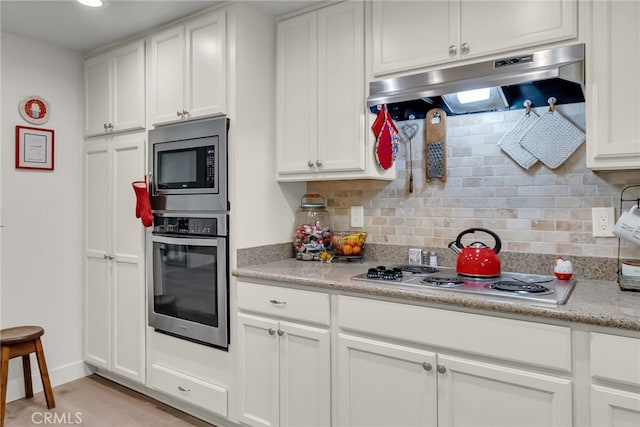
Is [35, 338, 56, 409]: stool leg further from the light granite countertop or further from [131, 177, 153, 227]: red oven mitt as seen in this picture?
the light granite countertop

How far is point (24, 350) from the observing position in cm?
254

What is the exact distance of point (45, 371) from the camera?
2.60 meters

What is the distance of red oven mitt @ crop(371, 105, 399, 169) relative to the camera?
221 cm

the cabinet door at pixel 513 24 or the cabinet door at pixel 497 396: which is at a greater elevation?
the cabinet door at pixel 513 24

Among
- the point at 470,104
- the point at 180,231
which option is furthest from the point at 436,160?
the point at 180,231

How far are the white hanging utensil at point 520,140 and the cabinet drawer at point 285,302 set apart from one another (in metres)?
1.12

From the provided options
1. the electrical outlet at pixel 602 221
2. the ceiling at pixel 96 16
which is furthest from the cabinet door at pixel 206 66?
the electrical outlet at pixel 602 221

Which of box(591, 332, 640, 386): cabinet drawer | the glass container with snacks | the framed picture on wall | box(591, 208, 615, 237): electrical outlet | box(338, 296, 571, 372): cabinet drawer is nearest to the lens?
box(591, 332, 640, 386): cabinet drawer

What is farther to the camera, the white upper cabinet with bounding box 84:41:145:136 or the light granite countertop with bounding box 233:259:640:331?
the white upper cabinet with bounding box 84:41:145:136

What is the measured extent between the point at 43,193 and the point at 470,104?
274cm

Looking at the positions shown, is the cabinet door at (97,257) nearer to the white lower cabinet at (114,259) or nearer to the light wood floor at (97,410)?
the white lower cabinet at (114,259)

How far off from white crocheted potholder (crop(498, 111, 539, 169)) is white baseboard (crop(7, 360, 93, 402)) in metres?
3.13

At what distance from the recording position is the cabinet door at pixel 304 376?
195 centimetres

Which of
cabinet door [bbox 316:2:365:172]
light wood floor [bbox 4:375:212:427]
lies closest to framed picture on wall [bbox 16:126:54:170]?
light wood floor [bbox 4:375:212:427]
